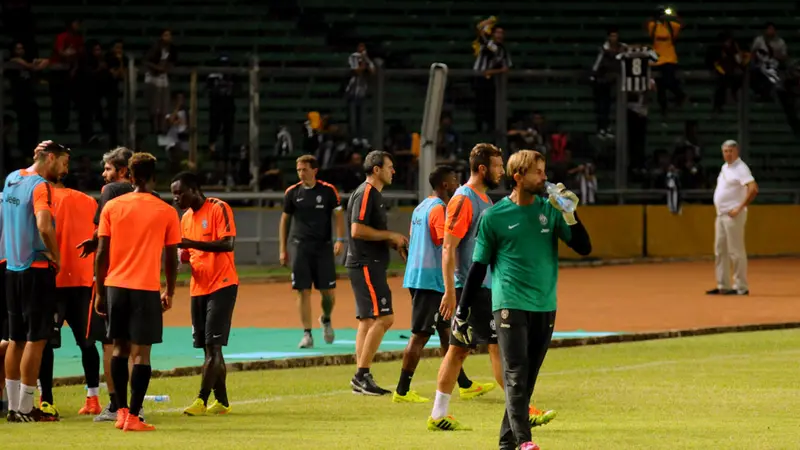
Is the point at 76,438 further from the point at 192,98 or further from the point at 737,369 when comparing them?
the point at 192,98

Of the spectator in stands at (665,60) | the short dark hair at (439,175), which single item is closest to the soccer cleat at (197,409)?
the short dark hair at (439,175)

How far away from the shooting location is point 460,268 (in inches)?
519

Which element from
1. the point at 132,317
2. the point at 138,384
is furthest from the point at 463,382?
the point at 132,317

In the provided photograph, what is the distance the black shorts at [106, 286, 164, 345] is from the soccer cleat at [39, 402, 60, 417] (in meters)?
1.25

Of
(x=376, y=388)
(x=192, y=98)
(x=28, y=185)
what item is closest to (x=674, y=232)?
(x=192, y=98)

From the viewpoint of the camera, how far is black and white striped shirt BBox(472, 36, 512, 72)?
98.4 ft

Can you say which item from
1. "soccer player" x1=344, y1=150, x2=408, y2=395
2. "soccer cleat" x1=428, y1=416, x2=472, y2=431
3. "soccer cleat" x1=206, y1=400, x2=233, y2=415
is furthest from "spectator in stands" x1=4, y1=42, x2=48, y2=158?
"soccer cleat" x1=428, y1=416, x2=472, y2=431

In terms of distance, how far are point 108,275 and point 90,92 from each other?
621 inches

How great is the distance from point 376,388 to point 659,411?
8.56 feet

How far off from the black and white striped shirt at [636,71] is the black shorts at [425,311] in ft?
55.9

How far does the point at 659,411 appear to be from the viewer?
42.0 ft

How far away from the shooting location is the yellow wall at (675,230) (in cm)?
3150

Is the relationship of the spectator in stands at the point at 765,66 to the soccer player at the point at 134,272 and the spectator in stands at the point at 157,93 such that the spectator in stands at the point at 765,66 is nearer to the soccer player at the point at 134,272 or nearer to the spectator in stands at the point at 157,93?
the spectator in stands at the point at 157,93

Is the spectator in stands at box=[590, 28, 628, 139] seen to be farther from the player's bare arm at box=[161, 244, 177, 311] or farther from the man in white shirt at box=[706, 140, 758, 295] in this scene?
the player's bare arm at box=[161, 244, 177, 311]
